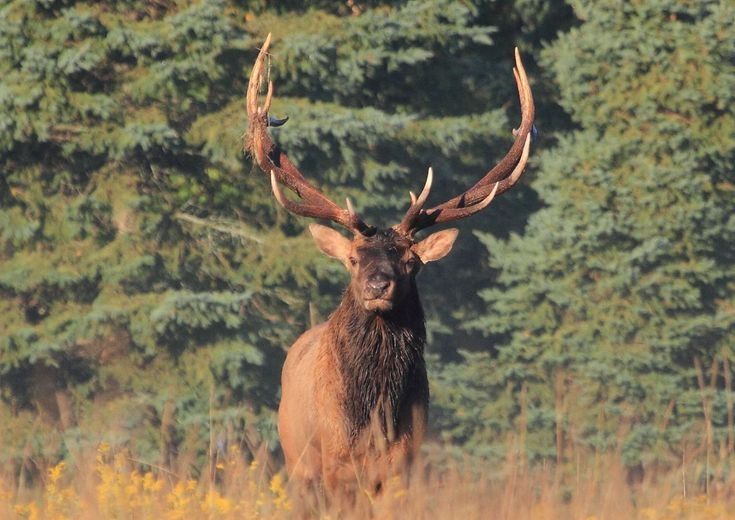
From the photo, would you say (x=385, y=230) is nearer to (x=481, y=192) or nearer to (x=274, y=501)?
(x=481, y=192)

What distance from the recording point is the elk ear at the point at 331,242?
972 centimetres

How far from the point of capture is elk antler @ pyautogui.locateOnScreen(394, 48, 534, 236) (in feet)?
31.2

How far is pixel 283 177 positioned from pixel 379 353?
1.46 meters

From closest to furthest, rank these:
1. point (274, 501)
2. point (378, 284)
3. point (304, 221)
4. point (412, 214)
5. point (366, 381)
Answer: point (274, 501), point (378, 284), point (366, 381), point (412, 214), point (304, 221)

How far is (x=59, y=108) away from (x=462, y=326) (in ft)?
18.6

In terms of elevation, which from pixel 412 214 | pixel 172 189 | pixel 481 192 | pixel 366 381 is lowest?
pixel 366 381

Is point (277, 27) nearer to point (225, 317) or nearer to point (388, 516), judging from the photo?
point (225, 317)

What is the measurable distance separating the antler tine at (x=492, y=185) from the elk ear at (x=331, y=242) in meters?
0.40

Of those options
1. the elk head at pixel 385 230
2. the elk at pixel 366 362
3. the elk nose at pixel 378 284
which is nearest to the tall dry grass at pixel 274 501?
the elk at pixel 366 362

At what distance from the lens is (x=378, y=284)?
349 inches

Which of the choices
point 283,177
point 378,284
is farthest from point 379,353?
point 283,177

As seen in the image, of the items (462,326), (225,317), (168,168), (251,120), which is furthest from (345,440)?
(462,326)

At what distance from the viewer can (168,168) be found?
19188 millimetres

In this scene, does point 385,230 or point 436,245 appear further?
point 385,230
